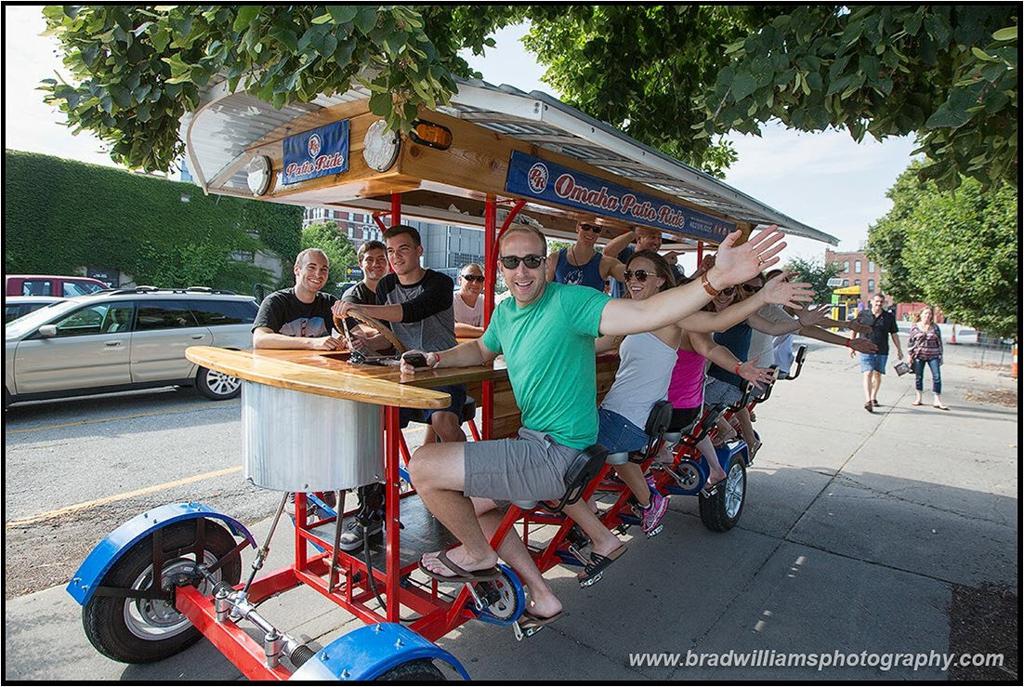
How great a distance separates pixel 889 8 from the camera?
2.66 m

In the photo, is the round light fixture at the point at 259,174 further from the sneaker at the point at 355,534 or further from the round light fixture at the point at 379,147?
the sneaker at the point at 355,534

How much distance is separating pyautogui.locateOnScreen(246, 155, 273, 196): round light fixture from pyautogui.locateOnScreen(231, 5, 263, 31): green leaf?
71.0 inches

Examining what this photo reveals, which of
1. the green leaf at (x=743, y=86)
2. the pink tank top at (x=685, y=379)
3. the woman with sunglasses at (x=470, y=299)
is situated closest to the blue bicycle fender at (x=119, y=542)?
the pink tank top at (x=685, y=379)

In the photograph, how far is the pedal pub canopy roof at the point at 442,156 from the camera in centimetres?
311

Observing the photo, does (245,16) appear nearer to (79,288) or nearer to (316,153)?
(316,153)

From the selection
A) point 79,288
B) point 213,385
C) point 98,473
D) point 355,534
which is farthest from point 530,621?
point 79,288

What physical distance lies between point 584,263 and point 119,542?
390 cm

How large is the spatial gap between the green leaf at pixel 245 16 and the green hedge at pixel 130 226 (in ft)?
73.4

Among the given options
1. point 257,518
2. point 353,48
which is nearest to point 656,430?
point 353,48

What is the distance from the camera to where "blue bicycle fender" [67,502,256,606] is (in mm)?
3066

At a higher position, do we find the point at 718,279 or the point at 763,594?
the point at 718,279

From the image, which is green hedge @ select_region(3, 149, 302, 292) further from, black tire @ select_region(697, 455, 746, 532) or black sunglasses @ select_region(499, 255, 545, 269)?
black sunglasses @ select_region(499, 255, 545, 269)

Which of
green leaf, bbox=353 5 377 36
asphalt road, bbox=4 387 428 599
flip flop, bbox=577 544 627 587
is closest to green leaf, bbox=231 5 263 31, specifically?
green leaf, bbox=353 5 377 36

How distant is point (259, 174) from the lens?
429 cm
